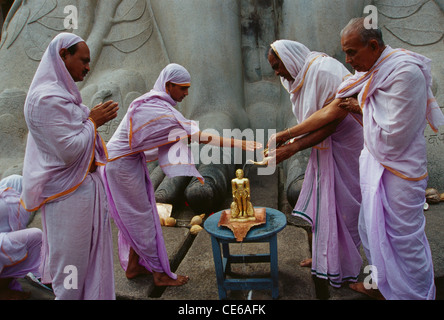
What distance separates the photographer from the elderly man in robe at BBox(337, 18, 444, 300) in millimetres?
1887

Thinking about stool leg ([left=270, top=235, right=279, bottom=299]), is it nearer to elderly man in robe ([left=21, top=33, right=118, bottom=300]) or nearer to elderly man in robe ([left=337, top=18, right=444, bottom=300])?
elderly man in robe ([left=337, top=18, right=444, bottom=300])

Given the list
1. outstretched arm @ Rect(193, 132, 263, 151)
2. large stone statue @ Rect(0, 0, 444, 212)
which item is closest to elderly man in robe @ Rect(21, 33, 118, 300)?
outstretched arm @ Rect(193, 132, 263, 151)

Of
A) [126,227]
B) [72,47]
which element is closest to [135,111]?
[72,47]

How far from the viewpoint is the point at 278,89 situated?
5379 millimetres

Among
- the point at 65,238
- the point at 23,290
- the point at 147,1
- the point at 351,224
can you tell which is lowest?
the point at 23,290

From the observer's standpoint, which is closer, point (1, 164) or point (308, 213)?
point (308, 213)

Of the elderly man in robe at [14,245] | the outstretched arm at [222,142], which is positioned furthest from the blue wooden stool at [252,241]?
the elderly man in robe at [14,245]

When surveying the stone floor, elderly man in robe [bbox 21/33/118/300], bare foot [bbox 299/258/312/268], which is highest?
elderly man in robe [bbox 21/33/118/300]

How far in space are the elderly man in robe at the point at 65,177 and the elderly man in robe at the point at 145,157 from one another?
47 cm

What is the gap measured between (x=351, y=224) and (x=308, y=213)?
0.97 feet

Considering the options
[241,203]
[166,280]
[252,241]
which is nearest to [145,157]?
[241,203]

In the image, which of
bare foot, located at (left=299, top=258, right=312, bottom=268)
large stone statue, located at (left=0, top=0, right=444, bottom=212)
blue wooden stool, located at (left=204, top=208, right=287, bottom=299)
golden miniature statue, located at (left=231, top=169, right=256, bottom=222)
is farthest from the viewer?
large stone statue, located at (left=0, top=0, right=444, bottom=212)

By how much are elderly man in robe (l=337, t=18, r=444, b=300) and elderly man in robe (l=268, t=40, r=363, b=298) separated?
372 millimetres
